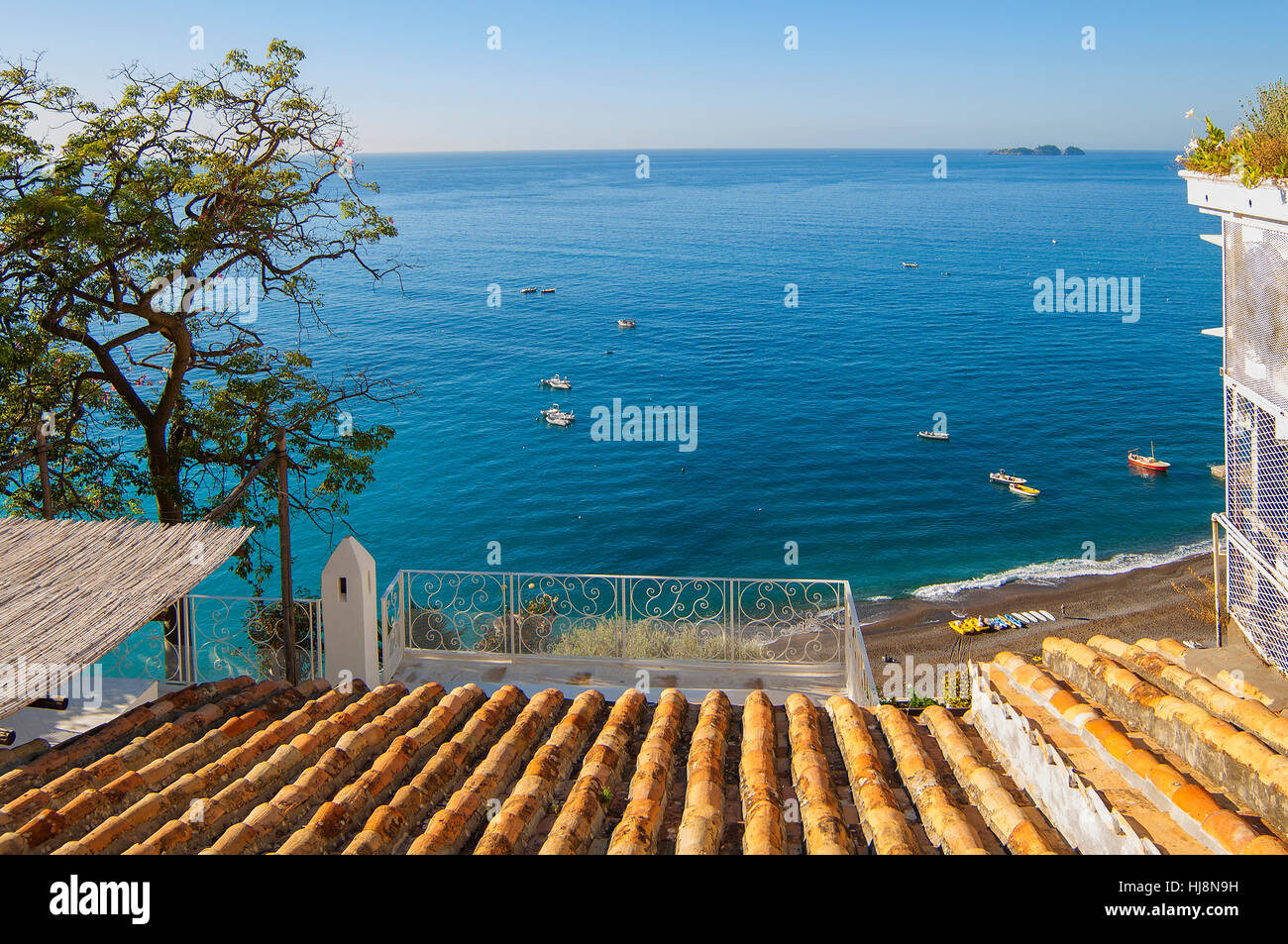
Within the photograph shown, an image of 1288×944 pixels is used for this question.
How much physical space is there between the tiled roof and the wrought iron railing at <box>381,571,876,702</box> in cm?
196

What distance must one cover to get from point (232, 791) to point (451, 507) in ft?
121

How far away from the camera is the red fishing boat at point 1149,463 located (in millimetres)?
42750

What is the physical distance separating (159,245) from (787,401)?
145 ft

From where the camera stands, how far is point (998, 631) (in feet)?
99.8

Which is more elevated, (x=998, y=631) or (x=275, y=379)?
(x=275, y=379)

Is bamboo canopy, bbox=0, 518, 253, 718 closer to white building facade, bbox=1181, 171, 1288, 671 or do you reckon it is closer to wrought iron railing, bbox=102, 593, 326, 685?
wrought iron railing, bbox=102, 593, 326, 685

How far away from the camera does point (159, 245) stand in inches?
488

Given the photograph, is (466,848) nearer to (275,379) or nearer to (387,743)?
(387,743)

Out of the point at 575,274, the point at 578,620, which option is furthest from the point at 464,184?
the point at 578,620

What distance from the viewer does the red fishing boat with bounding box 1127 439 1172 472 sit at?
42.8 m

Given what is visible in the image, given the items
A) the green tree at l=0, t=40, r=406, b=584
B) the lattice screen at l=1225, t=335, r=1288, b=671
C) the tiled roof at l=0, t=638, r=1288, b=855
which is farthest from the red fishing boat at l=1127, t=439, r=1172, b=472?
the tiled roof at l=0, t=638, r=1288, b=855

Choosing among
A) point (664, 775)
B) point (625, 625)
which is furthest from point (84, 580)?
point (664, 775)

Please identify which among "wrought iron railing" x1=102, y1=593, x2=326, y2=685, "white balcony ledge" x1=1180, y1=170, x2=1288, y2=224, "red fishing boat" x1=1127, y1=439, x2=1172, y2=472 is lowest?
"red fishing boat" x1=1127, y1=439, x2=1172, y2=472
